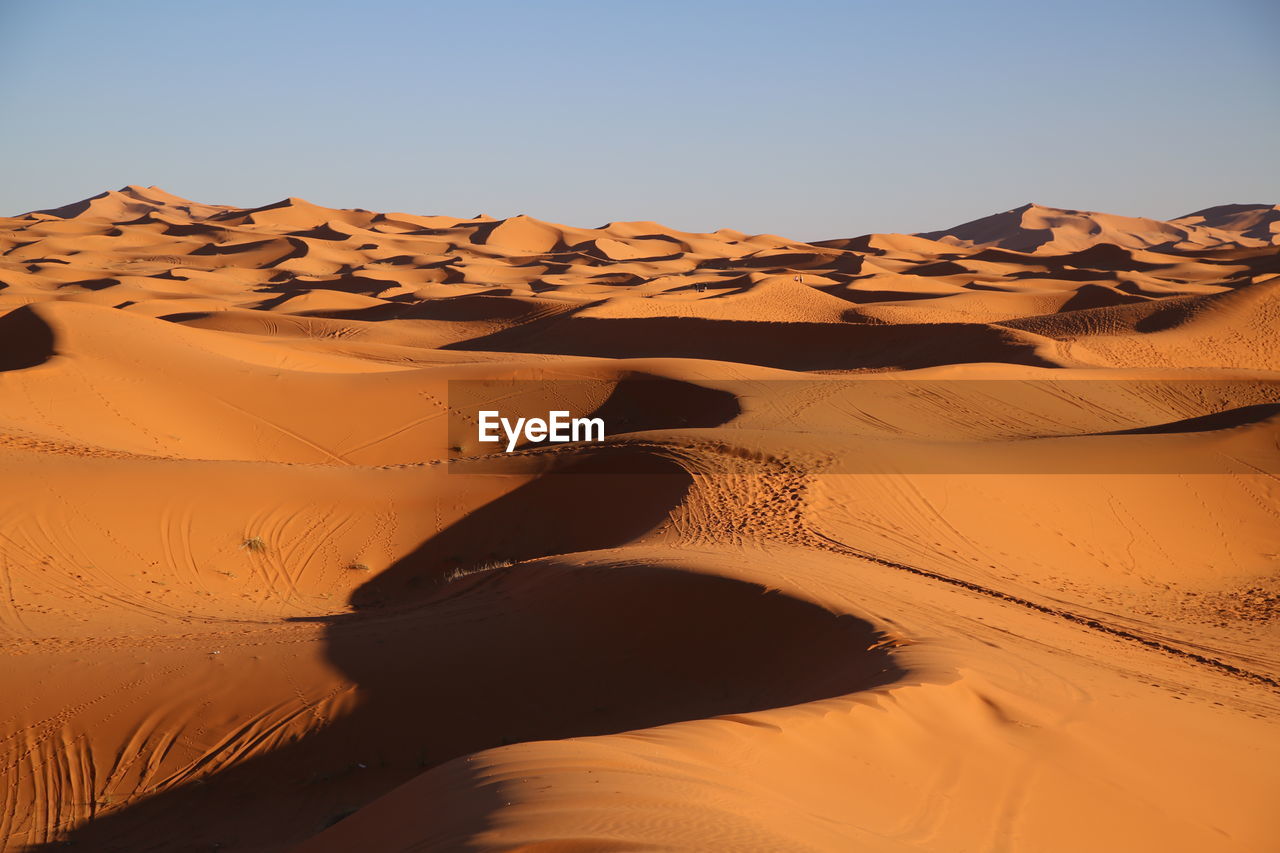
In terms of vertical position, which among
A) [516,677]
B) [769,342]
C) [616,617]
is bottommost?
[769,342]

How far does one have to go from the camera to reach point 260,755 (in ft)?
23.3

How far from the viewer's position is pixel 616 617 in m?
8.54

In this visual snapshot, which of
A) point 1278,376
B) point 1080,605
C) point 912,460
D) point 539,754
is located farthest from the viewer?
point 1278,376

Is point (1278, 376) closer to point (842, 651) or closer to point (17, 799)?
point (842, 651)

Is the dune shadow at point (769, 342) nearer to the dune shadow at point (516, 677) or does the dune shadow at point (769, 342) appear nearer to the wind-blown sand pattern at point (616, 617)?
the wind-blown sand pattern at point (616, 617)

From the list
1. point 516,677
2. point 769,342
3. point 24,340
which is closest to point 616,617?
point 516,677

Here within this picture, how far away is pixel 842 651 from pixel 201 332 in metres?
22.1

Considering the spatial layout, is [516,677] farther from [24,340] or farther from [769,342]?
[769,342]

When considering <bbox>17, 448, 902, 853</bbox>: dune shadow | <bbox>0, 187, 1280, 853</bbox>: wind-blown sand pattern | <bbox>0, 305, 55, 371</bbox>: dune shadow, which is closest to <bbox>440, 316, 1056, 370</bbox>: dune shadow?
<bbox>0, 187, 1280, 853</bbox>: wind-blown sand pattern

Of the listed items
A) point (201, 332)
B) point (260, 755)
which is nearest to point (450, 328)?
point (201, 332)

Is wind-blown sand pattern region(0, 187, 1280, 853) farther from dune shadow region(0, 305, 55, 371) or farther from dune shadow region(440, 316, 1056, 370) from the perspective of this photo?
dune shadow region(440, 316, 1056, 370)

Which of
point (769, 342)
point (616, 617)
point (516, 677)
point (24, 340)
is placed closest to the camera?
point (516, 677)

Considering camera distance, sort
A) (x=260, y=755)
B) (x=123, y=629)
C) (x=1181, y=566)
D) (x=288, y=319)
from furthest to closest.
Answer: (x=288, y=319)
(x=1181, y=566)
(x=123, y=629)
(x=260, y=755)

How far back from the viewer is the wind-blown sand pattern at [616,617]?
4949mm
